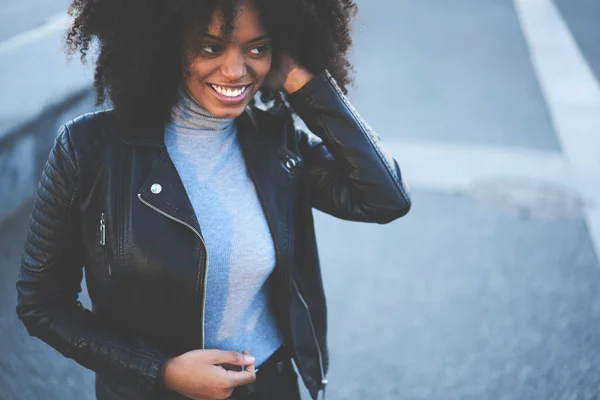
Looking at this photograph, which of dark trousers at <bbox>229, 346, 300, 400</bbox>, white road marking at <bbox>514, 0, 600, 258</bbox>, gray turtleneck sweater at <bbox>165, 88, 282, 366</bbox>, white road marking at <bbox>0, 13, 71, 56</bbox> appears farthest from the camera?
white road marking at <bbox>514, 0, 600, 258</bbox>

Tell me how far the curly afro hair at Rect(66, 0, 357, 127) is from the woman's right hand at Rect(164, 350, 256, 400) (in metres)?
0.57

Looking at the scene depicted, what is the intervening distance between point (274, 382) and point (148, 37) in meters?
0.96

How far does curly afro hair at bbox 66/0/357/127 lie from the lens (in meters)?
1.50

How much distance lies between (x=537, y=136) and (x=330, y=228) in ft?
8.29

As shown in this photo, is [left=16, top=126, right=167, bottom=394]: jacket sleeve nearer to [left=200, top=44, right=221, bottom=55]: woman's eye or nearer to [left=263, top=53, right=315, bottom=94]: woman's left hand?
[left=200, top=44, right=221, bottom=55]: woman's eye

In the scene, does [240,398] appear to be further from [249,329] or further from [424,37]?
[424,37]

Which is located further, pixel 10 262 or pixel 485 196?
pixel 485 196

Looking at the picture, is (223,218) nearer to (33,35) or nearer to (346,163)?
(346,163)

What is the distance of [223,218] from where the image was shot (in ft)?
5.15

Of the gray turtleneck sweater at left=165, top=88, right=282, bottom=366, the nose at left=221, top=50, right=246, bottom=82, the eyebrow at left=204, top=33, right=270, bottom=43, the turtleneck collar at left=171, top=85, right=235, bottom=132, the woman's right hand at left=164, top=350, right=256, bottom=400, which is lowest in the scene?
the woman's right hand at left=164, top=350, right=256, bottom=400

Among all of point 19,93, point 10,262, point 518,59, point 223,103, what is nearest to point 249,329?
point 223,103

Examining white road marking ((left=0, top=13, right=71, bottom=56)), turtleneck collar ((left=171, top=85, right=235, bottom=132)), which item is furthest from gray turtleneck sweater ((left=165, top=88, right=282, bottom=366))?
white road marking ((left=0, top=13, right=71, bottom=56))

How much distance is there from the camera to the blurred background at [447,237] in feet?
10.5

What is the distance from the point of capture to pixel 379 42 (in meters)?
8.99
